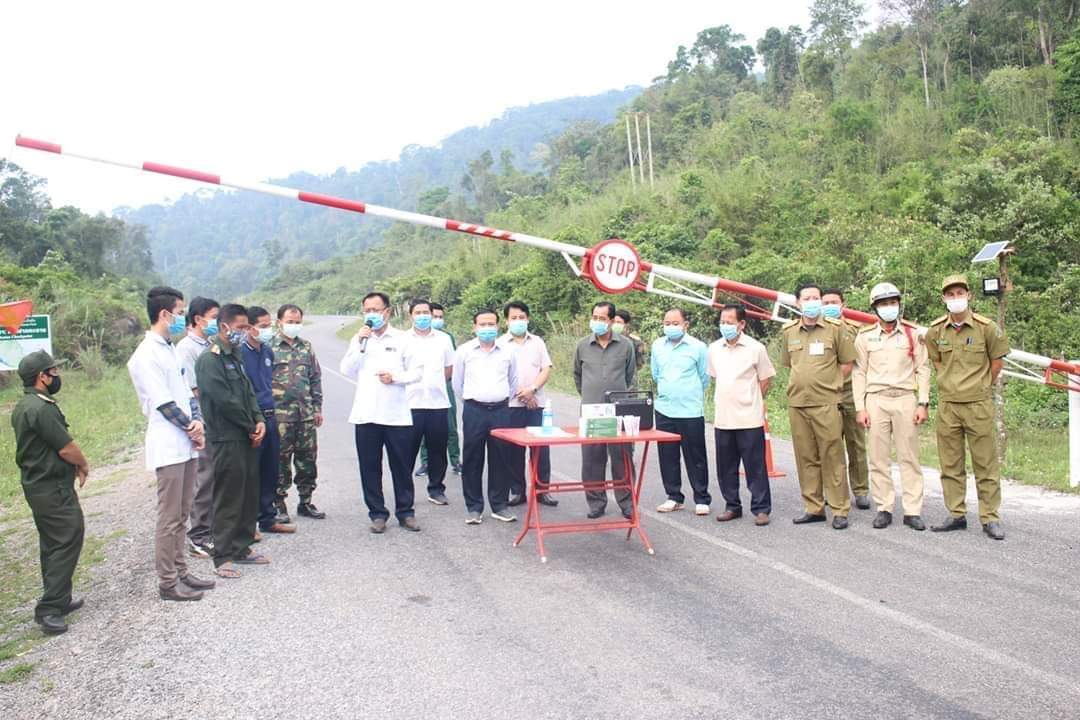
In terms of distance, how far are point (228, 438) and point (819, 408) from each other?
4.87 meters

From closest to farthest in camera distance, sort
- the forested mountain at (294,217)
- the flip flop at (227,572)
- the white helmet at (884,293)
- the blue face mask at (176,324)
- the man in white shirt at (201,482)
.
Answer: the blue face mask at (176,324) → the flip flop at (227,572) → the man in white shirt at (201,482) → the white helmet at (884,293) → the forested mountain at (294,217)

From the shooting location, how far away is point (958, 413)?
7301mm

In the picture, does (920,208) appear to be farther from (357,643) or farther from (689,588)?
(357,643)

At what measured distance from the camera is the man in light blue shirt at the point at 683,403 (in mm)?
8188

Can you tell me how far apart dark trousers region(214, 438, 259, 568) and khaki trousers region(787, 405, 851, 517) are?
4.56m

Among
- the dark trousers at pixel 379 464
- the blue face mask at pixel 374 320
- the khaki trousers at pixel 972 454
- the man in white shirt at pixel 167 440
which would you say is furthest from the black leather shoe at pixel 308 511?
the khaki trousers at pixel 972 454

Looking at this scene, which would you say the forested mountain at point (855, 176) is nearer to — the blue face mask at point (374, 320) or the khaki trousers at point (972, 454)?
the khaki trousers at point (972, 454)

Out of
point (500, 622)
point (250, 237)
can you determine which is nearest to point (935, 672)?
point (500, 622)

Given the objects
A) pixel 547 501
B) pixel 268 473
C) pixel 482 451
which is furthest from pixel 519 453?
pixel 268 473

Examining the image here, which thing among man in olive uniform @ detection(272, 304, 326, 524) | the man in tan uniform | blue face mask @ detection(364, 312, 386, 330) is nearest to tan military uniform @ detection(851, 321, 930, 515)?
the man in tan uniform

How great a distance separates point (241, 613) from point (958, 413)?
5675 mm

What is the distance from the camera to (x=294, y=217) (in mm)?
154750

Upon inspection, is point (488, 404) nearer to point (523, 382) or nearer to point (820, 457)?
point (523, 382)

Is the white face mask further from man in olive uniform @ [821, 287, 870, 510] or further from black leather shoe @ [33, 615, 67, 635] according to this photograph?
black leather shoe @ [33, 615, 67, 635]
